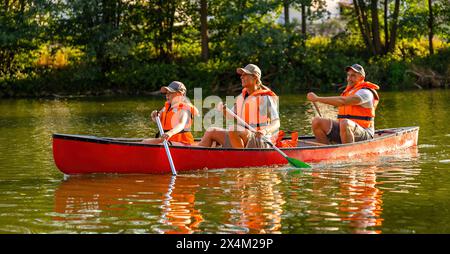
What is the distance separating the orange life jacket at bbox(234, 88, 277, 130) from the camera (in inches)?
453

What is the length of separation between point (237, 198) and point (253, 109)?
2.21 metres

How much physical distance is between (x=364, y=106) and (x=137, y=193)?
3.77 metres

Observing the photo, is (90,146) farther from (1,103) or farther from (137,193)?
(1,103)

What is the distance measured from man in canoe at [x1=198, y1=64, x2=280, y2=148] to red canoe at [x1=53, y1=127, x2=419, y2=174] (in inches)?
7.8

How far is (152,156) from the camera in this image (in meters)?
11.2

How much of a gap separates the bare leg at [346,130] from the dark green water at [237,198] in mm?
388

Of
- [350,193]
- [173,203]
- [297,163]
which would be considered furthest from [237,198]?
[297,163]

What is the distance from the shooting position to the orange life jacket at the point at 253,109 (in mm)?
11508

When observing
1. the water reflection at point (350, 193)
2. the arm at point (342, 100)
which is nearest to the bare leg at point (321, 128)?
the arm at point (342, 100)

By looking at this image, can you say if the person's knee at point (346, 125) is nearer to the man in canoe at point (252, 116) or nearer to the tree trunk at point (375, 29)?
the man in canoe at point (252, 116)

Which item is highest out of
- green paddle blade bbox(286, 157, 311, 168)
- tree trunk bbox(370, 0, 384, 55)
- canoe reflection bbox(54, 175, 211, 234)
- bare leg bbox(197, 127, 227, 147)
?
tree trunk bbox(370, 0, 384, 55)

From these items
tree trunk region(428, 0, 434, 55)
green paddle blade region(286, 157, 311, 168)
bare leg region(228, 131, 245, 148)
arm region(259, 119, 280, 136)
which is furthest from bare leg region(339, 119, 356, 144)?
tree trunk region(428, 0, 434, 55)

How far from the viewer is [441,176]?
10.9 meters

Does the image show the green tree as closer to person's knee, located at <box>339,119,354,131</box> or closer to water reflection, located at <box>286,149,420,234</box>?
person's knee, located at <box>339,119,354,131</box>
